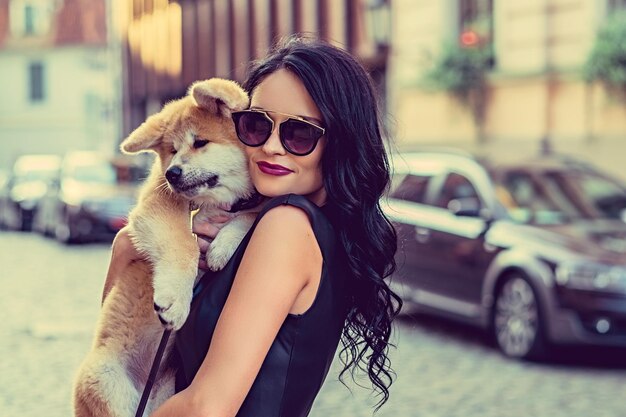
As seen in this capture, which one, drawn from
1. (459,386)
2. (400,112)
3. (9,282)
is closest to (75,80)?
(400,112)

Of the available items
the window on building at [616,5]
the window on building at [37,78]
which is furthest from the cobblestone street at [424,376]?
the window on building at [37,78]

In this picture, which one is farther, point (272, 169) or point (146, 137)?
point (146, 137)

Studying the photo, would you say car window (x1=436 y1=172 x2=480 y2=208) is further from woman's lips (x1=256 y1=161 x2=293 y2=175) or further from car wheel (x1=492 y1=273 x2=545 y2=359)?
woman's lips (x1=256 y1=161 x2=293 y2=175)

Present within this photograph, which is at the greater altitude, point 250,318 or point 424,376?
point 250,318

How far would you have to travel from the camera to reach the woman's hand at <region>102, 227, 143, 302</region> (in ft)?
10.4

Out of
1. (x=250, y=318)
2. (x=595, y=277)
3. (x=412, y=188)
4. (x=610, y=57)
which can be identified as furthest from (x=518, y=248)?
(x=610, y=57)

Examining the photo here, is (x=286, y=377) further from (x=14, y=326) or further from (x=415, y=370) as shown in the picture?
(x=14, y=326)

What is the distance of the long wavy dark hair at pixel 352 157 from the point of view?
2.80 metres

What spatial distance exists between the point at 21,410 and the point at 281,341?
17.4ft

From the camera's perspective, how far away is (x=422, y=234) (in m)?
10.9

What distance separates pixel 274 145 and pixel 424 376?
Result: 250 inches

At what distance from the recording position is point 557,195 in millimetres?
10539

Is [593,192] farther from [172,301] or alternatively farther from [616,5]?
[172,301]

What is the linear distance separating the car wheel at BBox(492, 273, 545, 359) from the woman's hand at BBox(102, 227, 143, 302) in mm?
6523
